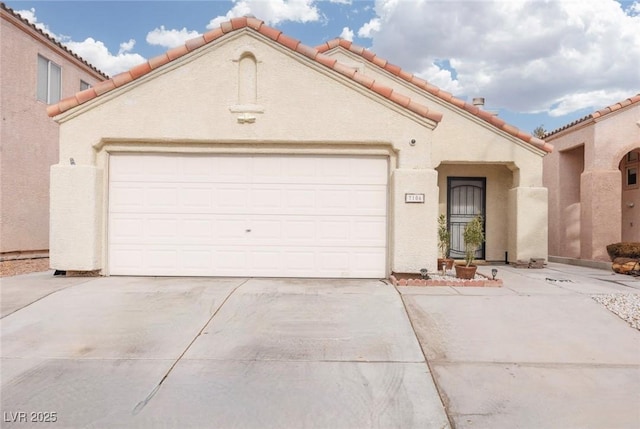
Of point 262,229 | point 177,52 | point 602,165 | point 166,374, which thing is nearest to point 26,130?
point 177,52

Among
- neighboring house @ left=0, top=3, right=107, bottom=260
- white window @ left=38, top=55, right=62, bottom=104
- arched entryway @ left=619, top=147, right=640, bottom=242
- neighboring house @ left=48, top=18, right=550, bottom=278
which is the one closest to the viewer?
neighboring house @ left=48, top=18, right=550, bottom=278

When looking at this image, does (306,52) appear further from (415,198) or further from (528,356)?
(528,356)

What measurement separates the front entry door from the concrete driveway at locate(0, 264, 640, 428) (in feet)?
14.2

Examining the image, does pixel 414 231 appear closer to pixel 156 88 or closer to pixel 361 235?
pixel 361 235

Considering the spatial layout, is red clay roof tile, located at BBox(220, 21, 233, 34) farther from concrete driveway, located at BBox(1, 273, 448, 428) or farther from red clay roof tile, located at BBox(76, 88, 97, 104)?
concrete driveway, located at BBox(1, 273, 448, 428)

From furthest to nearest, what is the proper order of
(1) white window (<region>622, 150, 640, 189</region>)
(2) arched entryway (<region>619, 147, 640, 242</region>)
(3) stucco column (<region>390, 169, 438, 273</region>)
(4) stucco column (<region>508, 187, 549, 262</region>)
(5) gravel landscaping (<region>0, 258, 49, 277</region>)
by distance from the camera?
(1) white window (<region>622, 150, 640, 189</region>) < (2) arched entryway (<region>619, 147, 640, 242</region>) < (4) stucco column (<region>508, 187, 549, 262</region>) < (5) gravel landscaping (<region>0, 258, 49, 277</region>) < (3) stucco column (<region>390, 169, 438, 273</region>)

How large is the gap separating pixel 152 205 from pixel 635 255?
437 inches

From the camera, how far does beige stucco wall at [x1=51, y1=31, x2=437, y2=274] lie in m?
7.34

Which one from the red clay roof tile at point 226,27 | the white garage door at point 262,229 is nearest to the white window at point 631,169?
the white garage door at point 262,229

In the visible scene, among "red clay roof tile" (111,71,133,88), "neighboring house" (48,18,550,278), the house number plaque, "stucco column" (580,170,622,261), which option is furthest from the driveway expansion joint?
"stucco column" (580,170,622,261)

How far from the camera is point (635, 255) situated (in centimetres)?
926

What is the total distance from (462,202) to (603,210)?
431 cm

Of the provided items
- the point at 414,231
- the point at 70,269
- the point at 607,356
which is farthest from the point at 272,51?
the point at 607,356

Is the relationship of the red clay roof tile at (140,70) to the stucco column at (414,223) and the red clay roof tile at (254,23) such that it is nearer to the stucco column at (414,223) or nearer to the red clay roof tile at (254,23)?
the red clay roof tile at (254,23)
